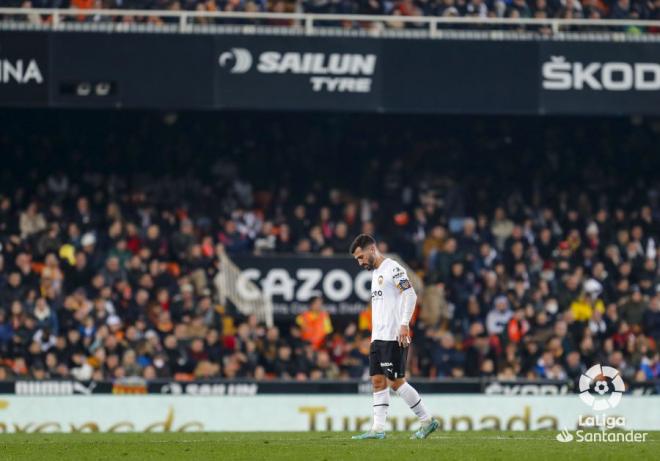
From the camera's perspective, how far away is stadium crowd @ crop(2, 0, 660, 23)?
84.8ft

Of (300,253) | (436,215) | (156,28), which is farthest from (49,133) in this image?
(436,215)

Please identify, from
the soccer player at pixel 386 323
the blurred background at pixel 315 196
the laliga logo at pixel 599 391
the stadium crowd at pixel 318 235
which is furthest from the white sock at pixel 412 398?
the stadium crowd at pixel 318 235

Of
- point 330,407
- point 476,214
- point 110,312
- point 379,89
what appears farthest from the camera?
point 476,214

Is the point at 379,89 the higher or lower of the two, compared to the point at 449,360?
higher

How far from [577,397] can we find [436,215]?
643cm

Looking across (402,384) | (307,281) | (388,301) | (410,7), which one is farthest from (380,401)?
(410,7)

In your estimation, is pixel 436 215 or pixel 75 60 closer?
pixel 75 60

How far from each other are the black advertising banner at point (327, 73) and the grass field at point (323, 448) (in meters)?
10.7

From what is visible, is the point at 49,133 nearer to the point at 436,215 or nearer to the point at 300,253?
the point at 300,253

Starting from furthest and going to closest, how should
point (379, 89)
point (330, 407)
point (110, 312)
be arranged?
1. point (379, 89)
2. point (110, 312)
3. point (330, 407)

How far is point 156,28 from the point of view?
25.3 meters

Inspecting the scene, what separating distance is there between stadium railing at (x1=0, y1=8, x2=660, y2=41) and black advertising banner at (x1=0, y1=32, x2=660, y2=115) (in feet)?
0.47

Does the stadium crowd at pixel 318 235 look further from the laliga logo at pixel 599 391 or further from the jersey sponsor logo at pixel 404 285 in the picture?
the jersey sponsor logo at pixel 404 285

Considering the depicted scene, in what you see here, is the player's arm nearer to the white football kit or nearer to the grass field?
the white football kit
